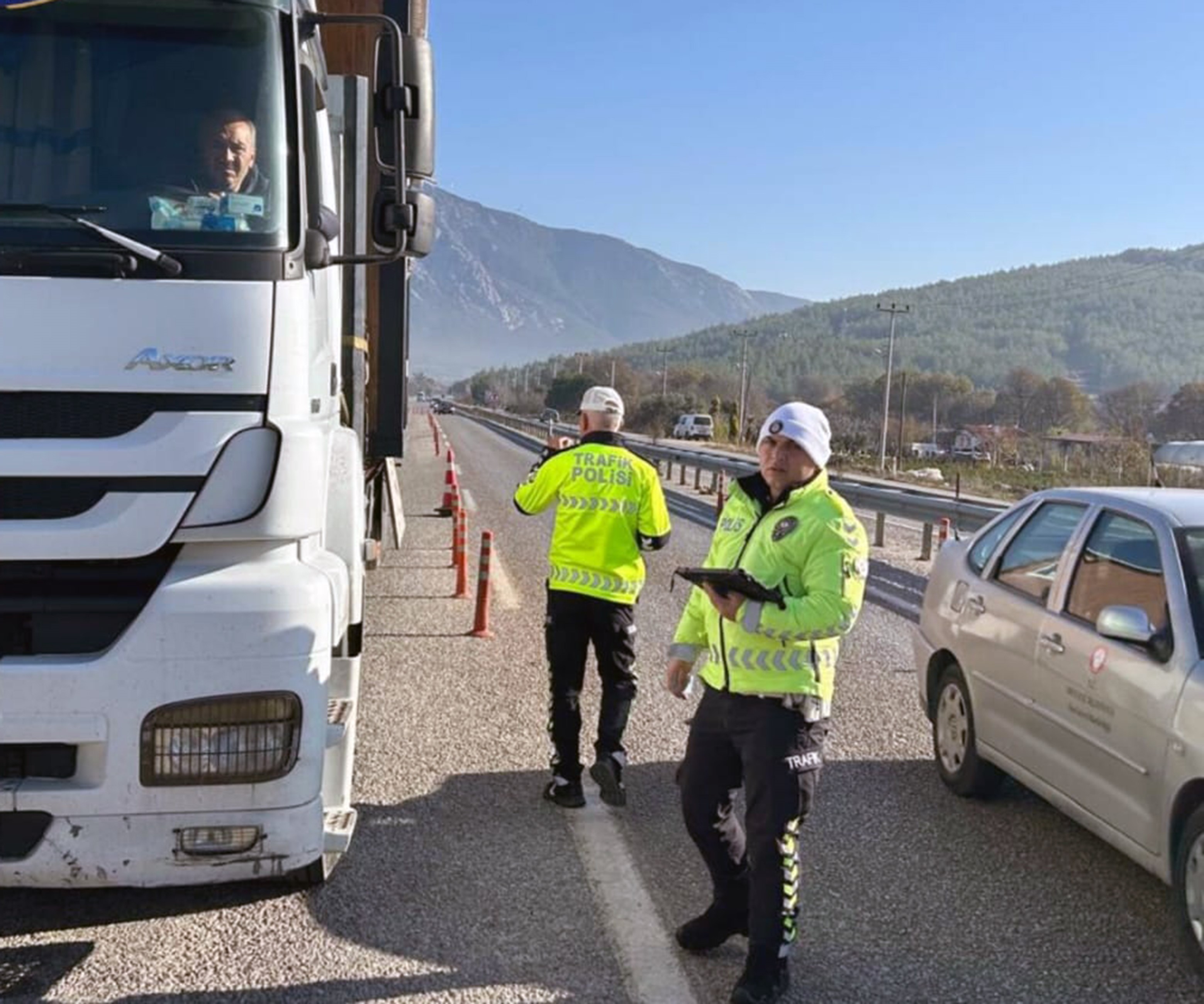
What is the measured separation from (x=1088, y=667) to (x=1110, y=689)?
199 millimetres

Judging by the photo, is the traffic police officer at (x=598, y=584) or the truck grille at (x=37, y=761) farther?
the traffic police officer at (x=598, y=584)

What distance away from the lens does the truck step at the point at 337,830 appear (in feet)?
13.5

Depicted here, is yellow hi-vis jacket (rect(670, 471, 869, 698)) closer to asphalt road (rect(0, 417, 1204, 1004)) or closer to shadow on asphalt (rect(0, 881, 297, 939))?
asphalt road (rect(0, 417, 1204, 1004))

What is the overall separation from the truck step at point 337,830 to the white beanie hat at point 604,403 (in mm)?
2317

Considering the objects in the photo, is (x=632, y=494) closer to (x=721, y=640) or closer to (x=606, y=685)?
(x=606, y=685)

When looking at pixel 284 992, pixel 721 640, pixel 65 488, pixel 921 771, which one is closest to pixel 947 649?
pixel 921 771

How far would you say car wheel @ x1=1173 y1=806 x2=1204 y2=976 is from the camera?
3.90m

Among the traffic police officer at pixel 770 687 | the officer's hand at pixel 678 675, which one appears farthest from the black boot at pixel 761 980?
the officer's hand at pixel 678 675

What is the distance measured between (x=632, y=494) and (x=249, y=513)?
94.1 inches

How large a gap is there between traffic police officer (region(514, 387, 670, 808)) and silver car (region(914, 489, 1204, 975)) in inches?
61.4

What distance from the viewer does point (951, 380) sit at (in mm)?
144875

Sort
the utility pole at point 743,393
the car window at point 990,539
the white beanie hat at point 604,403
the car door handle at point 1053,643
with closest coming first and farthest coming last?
the car door handle at point 1053,643, the white beanie hat at point 604,403, the car window at point 990,539, the utility pole at point 743,393

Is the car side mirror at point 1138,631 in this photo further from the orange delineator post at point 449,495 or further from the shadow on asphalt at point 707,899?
the orange delineator post at point 449,495

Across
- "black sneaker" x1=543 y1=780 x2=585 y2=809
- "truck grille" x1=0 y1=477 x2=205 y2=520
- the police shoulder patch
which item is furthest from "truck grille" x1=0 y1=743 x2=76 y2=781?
"black sneaker" x1=543 y1=780 x2=585 y2=809
